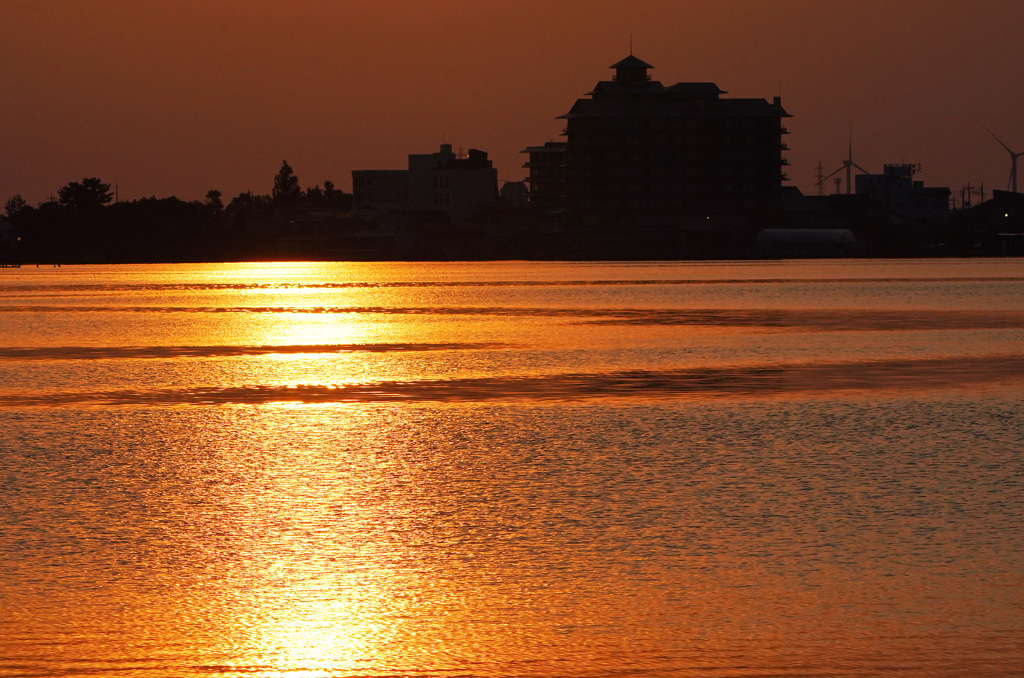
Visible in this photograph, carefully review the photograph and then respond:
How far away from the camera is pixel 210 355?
36.4 meters

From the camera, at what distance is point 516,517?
13.6 m

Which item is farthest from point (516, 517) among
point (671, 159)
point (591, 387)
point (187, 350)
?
point (671, 159)

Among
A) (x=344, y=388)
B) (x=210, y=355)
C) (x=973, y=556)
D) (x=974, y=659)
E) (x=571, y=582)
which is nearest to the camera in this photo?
(x=974, y=659)

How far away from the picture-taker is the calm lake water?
914 centimetres

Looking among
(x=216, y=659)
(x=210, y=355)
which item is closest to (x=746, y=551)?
(x=216, y=659)

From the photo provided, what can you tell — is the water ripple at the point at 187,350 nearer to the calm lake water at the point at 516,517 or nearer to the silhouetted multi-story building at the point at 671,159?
the calm lake water at the point at 516,517

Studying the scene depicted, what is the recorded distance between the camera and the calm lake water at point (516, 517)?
9141 mm

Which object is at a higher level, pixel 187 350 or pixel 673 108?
pixel 673 108

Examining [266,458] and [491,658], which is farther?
[266,458]

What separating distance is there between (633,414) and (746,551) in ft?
32.8

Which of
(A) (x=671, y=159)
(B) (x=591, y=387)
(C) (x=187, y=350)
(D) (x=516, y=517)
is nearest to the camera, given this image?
(D) (x=516, y=517)

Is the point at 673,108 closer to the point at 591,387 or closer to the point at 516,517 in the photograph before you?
the point at 591,387

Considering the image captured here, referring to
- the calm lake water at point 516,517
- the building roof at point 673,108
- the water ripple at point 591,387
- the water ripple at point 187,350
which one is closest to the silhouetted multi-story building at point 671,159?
the building roof at point 673,108

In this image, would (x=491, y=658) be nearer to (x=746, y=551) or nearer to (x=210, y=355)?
(x=746, y=551)
